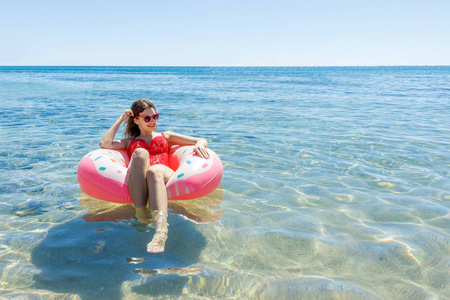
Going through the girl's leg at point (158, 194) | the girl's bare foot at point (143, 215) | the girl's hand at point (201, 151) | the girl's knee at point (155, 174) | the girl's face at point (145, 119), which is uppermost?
the girl's face at point (145, 119)

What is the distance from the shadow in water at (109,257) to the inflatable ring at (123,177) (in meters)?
0.29

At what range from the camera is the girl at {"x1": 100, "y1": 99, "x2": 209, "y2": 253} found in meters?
3.30

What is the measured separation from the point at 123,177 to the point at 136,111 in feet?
3.03

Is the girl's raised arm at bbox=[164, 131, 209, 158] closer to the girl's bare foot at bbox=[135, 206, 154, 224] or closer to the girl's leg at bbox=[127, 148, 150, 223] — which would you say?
the girl's leg at bbox=[127, 148, 150, 223]

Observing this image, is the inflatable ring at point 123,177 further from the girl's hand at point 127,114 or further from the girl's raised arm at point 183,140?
the girl's hand at point 127,114

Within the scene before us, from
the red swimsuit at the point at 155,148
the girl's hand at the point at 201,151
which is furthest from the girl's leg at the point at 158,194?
the red swimsuit at the point at 155,148

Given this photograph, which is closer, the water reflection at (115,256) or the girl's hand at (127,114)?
the water reflection at (115,256)

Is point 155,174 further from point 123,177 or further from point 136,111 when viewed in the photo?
point 136,111

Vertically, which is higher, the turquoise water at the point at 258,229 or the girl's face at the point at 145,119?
the girl's face at the point at 145,119

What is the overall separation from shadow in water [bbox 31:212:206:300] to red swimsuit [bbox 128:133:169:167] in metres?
0.88

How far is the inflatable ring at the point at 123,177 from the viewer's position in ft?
12.0

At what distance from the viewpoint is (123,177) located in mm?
3686

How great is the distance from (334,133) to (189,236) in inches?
217

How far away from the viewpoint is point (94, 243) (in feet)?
10.5
